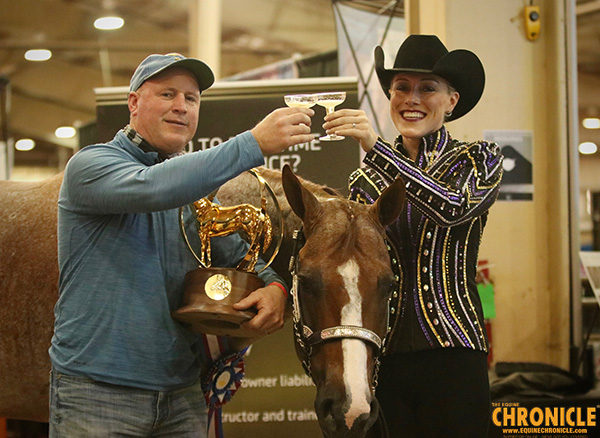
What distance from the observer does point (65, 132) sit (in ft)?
34.4

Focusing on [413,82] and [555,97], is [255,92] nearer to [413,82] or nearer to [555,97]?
[413,82]

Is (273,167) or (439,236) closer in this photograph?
(439,236)

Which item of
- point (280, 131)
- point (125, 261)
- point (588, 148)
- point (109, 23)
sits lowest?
point (125, 261)

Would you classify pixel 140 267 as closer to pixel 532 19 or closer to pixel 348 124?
pixel 348 124

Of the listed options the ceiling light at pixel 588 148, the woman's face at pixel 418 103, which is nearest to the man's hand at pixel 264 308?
the woman's face at pixel 418 103

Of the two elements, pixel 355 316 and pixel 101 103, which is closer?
pixel 355 316

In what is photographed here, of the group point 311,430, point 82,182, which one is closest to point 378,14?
point 311,430

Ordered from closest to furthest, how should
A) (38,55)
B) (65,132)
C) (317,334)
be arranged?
(317,334) → (38,55) → (65,132)

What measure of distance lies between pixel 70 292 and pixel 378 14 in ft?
10.9

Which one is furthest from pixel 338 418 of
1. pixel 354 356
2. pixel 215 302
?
pixel 215 302

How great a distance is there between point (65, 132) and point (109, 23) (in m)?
2.70

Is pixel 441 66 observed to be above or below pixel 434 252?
above

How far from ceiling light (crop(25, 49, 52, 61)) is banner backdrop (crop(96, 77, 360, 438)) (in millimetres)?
6256

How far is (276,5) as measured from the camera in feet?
25.6
